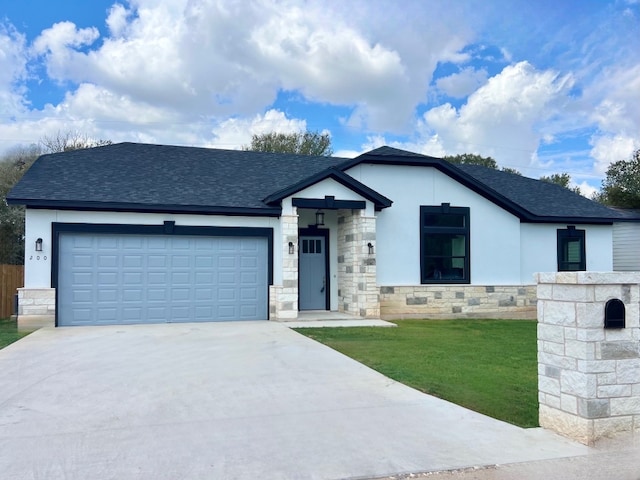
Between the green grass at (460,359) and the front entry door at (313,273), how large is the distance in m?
2.86

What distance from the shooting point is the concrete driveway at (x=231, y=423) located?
4.29 m

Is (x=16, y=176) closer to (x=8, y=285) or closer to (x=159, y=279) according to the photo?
(x=8, y=285)

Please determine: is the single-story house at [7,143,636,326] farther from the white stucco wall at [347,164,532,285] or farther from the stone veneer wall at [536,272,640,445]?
the stone veneer wall at [536,272,640,445]

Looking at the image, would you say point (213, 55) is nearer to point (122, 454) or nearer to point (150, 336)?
point (150, 336)

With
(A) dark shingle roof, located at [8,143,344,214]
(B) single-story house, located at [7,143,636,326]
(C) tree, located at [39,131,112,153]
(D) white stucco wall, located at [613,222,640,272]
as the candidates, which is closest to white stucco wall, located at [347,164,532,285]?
(B) single-story house, located at [7,143,636,326]

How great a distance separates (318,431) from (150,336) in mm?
7203

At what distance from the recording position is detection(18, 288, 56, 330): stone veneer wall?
12.6 metres

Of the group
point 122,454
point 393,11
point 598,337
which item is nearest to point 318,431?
point 122,454

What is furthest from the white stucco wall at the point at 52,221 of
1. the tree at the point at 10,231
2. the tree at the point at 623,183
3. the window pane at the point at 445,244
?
the tree at the point at 623,183

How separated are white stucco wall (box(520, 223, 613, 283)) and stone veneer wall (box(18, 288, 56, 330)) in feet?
45.4

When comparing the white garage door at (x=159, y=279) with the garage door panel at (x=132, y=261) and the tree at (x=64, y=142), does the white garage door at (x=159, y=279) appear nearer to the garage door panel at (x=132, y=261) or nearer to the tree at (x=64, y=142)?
the garage door panel at (x=132, y=261)

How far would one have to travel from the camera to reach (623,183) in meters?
36.1

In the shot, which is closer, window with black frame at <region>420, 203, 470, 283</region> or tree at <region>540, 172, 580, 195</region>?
window with black frame at <region>420, 203, 470, 283</region>

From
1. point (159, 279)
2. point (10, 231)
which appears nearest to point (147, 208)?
point (159, 279)
